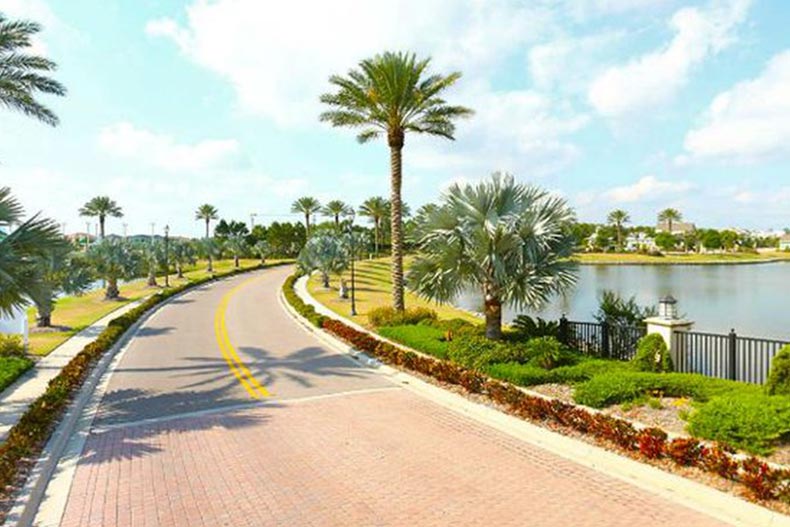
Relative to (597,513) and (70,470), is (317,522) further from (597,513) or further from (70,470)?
(70,470)

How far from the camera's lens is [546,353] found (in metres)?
14.2

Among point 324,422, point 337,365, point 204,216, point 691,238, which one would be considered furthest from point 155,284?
point 691,238

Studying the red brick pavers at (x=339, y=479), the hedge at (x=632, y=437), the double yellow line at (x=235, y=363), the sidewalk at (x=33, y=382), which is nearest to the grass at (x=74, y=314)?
the sidewalk at (x=33, y=382)

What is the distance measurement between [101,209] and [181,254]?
108ft

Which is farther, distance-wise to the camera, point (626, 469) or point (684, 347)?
point (684, 347)

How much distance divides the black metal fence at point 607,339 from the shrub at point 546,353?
7.47ft

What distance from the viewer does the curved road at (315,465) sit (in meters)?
7.05

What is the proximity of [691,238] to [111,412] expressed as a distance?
556 feet

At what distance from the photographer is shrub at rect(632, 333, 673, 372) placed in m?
13.3

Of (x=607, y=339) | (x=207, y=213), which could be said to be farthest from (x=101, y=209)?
(x=607, y=339)

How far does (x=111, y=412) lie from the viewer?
487 inches

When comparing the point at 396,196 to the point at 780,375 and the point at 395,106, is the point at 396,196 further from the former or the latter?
the point at 780,375

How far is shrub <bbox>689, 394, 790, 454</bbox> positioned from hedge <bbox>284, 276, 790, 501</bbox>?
1.27 ft

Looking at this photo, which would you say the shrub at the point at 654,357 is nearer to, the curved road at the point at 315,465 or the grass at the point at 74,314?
the curved road at the point at 315,465
